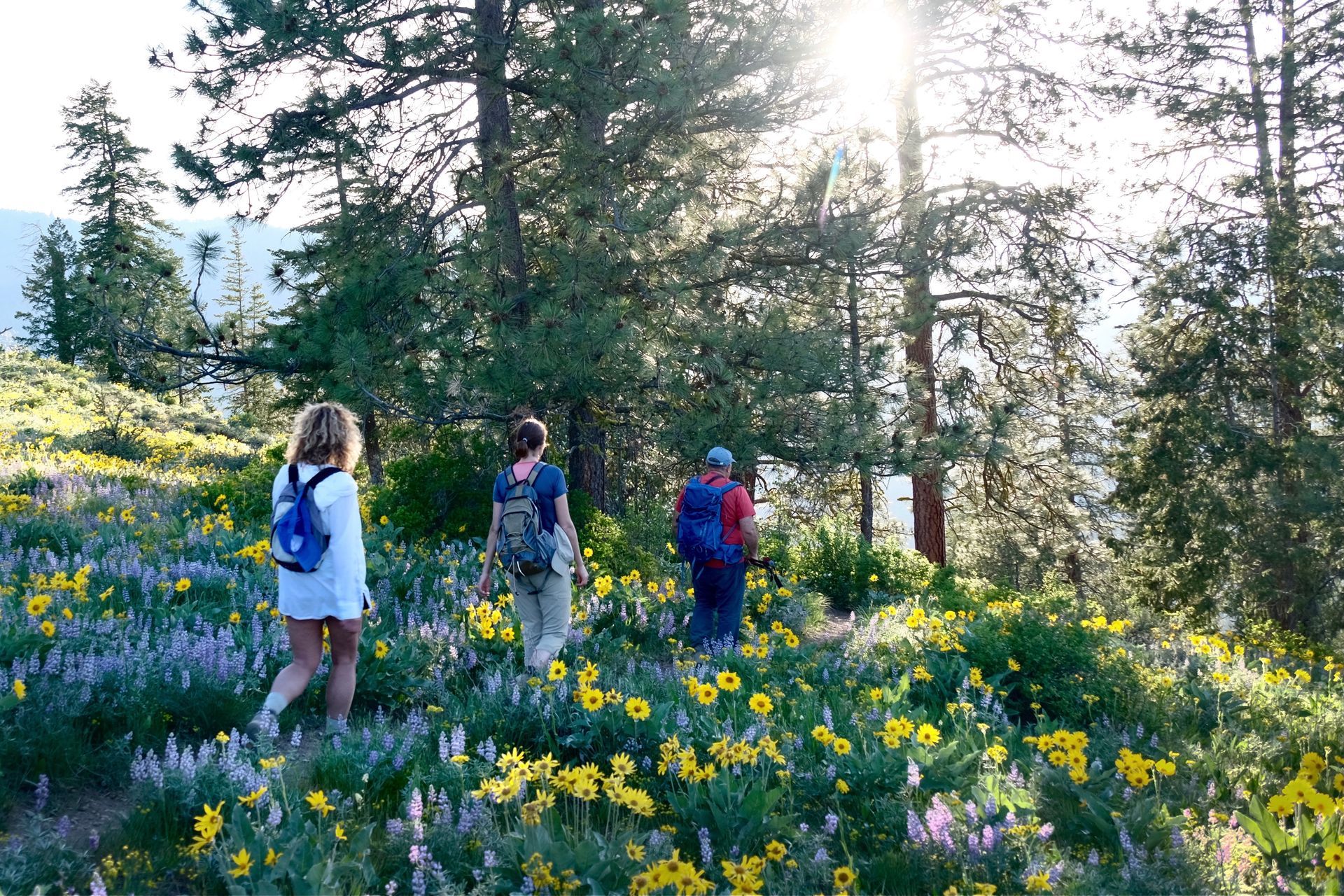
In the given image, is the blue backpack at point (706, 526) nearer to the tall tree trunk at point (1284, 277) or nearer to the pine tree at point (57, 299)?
the tall tree trunk at point (1284, 277)

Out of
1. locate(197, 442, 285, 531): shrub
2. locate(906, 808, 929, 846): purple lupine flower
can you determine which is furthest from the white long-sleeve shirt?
locate(197, 442, 285, 531): shrub

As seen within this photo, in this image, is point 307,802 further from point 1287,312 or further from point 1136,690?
point 1287,312

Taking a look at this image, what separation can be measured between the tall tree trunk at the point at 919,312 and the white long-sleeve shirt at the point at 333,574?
764 centimetres

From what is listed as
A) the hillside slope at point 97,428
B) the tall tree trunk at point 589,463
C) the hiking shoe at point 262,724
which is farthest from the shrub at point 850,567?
the hillside slope at point 97,428

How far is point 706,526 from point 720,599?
67 cm

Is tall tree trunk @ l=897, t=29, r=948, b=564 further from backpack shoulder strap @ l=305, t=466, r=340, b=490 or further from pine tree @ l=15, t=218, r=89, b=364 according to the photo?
pine tree @ l=15, t=218, r=89, b=364

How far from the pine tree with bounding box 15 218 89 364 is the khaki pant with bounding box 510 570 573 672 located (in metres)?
33.7

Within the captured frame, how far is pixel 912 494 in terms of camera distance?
1711cm

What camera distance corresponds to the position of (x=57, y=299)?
37156 mm

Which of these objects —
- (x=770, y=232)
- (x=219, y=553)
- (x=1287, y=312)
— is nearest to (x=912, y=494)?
(x=1287, y=312)

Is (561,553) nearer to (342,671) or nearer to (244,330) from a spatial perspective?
(342,671)

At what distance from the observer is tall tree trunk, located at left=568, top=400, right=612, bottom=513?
11.3 metres

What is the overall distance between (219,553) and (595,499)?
5.04 metres

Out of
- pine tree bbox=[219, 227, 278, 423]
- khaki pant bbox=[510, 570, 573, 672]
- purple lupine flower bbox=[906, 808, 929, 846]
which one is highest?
pine tree bbox=[219, 227, 278, 423]
